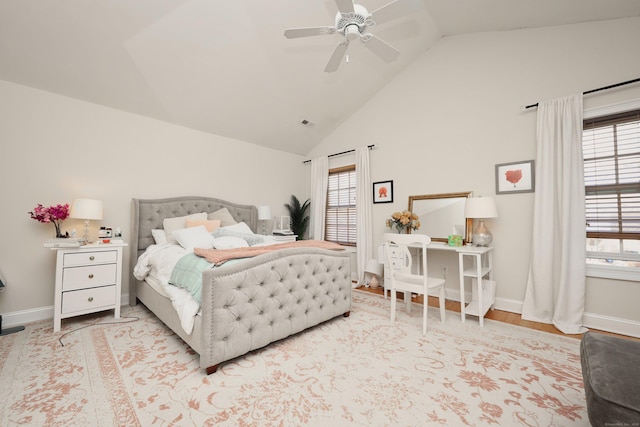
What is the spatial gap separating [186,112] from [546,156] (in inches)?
178

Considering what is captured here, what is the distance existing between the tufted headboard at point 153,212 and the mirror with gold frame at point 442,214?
3.10 meters

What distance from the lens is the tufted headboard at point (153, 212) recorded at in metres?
3.41

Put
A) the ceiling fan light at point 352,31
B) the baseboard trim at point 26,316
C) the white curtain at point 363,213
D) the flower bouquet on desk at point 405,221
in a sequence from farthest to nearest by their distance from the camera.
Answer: the white curtain at point 363,213, the flower bouquet on desk at point 405,221, the baseboard trim at point 26,316, the ceiling fan light at point 352,31

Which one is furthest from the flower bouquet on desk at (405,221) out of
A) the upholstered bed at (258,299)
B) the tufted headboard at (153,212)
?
the tufted headboard at (153,212)

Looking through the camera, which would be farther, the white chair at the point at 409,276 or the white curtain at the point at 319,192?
the white curtain at the point at 319,192

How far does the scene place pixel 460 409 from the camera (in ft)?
5.11

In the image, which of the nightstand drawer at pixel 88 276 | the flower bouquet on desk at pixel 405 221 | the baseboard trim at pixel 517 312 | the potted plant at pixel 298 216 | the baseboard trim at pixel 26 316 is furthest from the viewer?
the potted plant at pixel 298 216

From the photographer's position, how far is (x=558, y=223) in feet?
9.25

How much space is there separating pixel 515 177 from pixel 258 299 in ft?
10.6

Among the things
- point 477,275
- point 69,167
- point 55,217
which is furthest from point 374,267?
point 69,167

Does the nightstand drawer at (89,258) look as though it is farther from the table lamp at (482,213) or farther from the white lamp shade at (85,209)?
the table lamp at (482,213)

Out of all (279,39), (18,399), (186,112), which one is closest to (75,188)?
(186,112)

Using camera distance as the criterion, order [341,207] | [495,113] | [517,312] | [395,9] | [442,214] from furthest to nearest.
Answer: [341,207] < [442,214] < [495,113] < [517,312] < [395,9]

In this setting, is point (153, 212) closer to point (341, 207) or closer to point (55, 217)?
point (55, 217)
